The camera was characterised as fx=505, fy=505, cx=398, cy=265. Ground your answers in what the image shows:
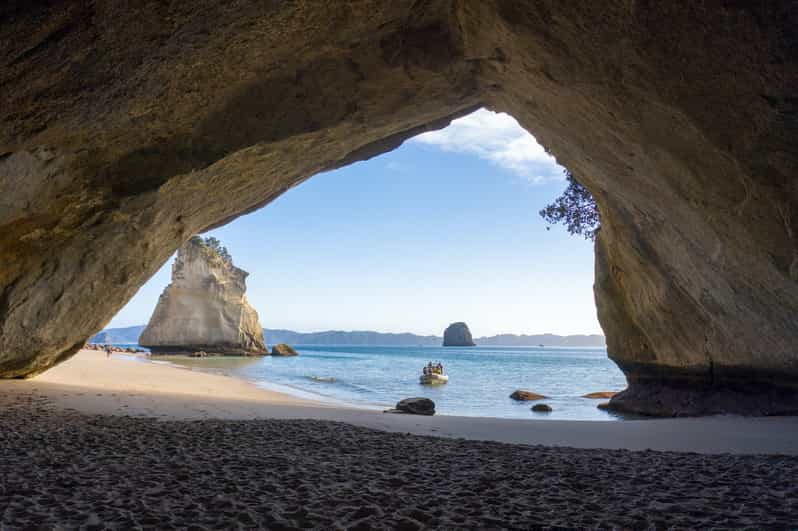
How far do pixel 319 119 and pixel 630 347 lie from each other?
30.6ft

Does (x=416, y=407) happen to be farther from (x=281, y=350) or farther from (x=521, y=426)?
(x=281, y=350)

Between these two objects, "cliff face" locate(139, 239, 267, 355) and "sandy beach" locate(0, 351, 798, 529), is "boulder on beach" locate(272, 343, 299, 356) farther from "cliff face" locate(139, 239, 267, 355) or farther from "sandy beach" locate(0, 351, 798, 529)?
"sandy beach" locate(0, 351, 798, 529)

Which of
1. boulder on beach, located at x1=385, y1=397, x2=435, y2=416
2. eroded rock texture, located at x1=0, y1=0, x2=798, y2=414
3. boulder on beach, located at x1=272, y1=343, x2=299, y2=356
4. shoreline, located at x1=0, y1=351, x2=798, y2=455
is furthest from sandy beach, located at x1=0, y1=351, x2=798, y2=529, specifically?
boulder on beach, located at x1=272, y1=343, x2=299, y2=356

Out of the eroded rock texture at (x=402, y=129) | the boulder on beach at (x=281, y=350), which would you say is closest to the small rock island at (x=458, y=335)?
the boulder on beach at (x=281, y=350)

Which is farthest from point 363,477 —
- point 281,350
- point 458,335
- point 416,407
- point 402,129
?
point 458,335

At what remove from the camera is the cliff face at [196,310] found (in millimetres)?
48719

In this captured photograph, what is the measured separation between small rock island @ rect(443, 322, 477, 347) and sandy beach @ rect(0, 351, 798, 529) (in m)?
130

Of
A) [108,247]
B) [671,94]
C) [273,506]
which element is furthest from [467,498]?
[108,247]

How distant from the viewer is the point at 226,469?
12.2ft

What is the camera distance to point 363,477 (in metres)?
3.61

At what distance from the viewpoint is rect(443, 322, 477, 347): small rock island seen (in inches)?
5300

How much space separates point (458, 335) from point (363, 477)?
133748 millimetres

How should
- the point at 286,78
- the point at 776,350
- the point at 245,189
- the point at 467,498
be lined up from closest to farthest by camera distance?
the point at 467,498, the point at 286,78, the point at 776,350, the point at 245,189

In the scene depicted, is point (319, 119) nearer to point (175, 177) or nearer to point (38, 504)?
point (175, 177)
